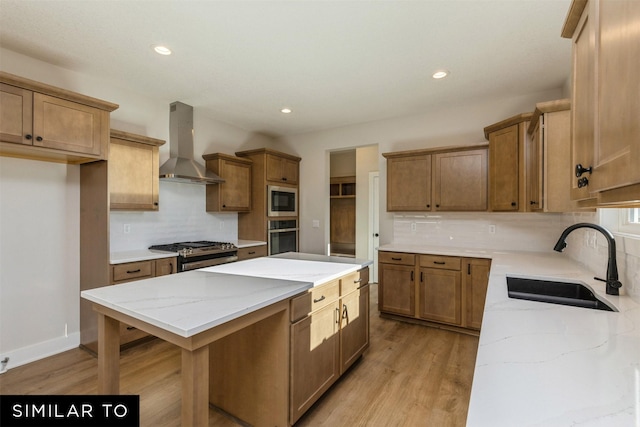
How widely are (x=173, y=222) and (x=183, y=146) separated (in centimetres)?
96

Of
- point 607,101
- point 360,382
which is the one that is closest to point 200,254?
point 360,382

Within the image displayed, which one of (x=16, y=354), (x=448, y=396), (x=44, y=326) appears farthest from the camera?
(x=44, y=326)

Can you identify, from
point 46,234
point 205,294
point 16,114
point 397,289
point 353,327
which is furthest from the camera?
point 397,289

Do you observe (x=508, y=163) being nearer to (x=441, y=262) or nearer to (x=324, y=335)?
(x=441, y=262)

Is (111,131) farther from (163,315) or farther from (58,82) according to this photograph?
(163,315)

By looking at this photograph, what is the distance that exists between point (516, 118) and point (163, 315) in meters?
3.22

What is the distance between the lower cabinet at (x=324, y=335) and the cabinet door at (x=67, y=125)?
2253mm

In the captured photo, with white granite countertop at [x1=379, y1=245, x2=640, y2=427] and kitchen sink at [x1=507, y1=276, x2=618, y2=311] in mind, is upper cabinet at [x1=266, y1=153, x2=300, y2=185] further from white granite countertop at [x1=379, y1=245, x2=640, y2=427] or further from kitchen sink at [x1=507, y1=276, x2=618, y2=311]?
white granite countertop at [x1=379, y1=245, x2=640, y2=427]

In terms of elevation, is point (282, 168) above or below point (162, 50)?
below

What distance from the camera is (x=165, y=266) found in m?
2.97

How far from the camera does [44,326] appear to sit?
2697 millimetres

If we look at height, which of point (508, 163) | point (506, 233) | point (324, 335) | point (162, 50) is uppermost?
point (162, 50)

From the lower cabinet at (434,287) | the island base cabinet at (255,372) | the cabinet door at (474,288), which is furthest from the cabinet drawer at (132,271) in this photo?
the cabinet door at (474,288)

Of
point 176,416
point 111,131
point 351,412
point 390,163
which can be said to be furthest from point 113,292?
point 390,163
